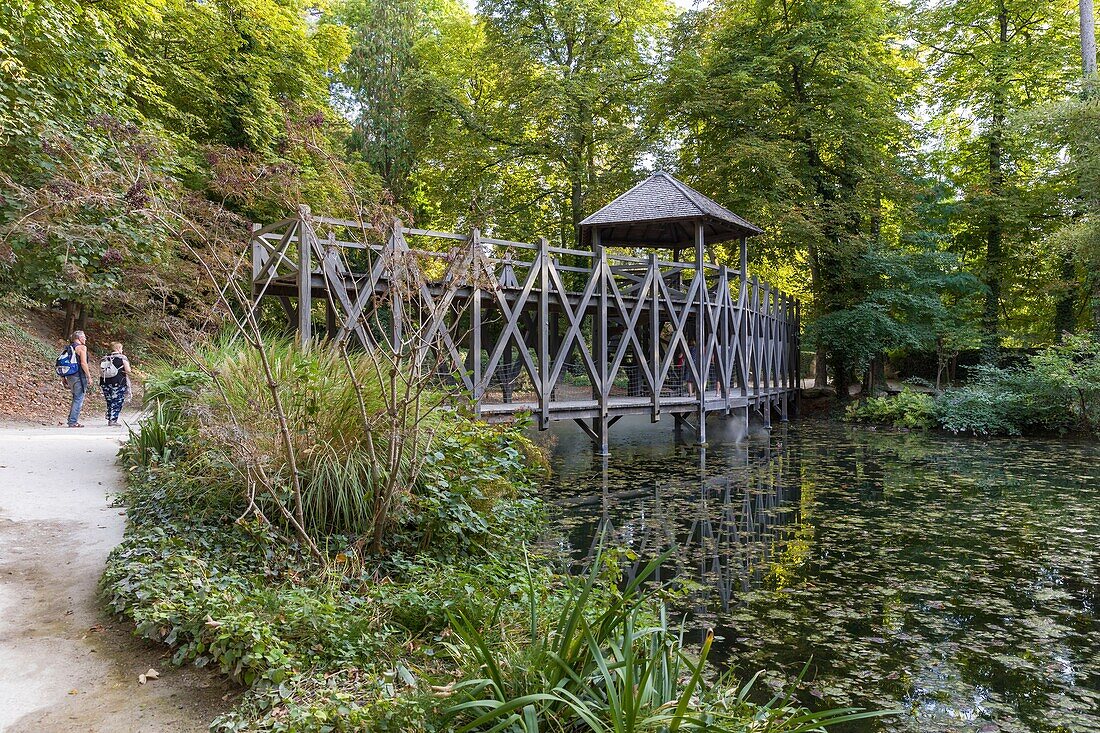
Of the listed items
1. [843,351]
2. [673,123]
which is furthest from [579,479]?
[673,123]

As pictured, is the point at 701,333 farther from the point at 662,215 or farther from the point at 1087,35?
the point at 1087,35

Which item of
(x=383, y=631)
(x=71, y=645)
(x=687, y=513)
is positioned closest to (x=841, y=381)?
(x=687, y=513)

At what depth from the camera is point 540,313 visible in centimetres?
1090

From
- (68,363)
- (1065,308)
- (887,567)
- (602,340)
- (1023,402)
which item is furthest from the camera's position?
(1065,308)

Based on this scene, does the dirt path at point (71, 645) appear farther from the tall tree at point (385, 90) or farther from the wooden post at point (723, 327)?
the tall tree at point (385, 90)

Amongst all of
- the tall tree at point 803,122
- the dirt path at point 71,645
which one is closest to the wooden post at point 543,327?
the dirt path at point 71,645

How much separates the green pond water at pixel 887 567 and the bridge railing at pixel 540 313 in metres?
1.65

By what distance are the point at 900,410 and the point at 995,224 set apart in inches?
268

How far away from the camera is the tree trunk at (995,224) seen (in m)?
19.3

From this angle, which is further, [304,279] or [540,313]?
[540,313]

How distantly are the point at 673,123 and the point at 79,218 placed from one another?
14.8m

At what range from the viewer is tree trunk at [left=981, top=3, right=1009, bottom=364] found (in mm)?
19266

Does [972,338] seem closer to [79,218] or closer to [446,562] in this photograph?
[446,562]

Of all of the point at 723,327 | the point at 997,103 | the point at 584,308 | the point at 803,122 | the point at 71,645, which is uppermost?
the point at 997,103
